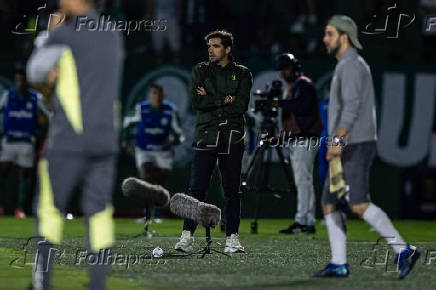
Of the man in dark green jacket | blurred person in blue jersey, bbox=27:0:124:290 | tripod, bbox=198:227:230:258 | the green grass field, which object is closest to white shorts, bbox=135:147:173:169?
the green grass field

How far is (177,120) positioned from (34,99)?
278 centimetres

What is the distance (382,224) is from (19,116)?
35.4 ft

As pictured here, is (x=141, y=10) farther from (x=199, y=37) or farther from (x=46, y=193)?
(x=46, y=193)

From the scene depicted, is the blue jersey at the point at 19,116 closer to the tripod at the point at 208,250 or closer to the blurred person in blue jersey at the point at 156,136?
the blurred person in blue jersey at the point at 156,136

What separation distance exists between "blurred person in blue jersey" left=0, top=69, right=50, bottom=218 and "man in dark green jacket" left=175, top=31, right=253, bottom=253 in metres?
7.62

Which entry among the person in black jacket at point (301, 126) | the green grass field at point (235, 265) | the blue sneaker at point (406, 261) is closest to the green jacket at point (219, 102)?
the green grass field at point (235, 265)

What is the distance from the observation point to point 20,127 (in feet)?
59.3

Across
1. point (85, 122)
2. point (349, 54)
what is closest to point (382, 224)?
point (349, 54)

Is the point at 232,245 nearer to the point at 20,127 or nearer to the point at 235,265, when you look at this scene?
the point at 235,265

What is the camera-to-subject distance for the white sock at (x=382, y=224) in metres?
8.46

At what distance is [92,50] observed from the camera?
6145mm

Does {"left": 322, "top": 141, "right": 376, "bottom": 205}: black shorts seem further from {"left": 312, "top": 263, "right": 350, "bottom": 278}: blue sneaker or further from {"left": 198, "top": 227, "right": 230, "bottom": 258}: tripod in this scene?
{"left": 198, "top": 227, "right": 230, "bottom": 258}: tripod

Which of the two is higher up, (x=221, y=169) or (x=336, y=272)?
(x=221, y=169)

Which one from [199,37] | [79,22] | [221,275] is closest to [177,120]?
[199,37]
